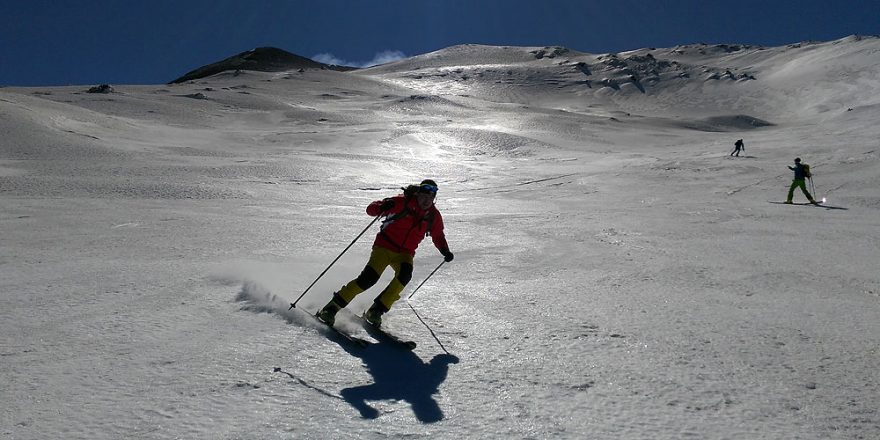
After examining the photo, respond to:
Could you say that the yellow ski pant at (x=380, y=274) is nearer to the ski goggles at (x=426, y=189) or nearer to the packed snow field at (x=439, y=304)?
the packed snow field at (x=439, y=304)

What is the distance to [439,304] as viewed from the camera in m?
5.52

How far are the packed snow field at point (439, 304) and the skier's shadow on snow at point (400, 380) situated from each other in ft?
0.06

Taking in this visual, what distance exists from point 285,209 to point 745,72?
6785 cm

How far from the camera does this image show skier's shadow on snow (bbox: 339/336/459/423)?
11.2ft

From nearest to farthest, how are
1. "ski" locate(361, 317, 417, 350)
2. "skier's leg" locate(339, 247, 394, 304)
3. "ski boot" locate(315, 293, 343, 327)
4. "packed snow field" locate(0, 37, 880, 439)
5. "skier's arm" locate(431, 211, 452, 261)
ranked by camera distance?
"packed snow field" locate(0, 37, 880, 439) → "ski" locate(361, 317, 417, 350) → "ski boot" locate(315, 293, 343, 327) → "skier's leg" locate(339, 247, 394, 304) → "skier's arm" locate(431, 211, 452, 261)

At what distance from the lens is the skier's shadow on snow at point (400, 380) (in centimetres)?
340

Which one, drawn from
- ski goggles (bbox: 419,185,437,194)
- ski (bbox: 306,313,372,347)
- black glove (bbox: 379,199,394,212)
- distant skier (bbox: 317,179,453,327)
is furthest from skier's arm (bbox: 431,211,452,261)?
ski (bbox: 306,313,372,347)

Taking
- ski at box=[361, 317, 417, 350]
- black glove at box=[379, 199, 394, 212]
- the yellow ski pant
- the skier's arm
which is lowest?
ski at box=[361, 317, 417, 350]

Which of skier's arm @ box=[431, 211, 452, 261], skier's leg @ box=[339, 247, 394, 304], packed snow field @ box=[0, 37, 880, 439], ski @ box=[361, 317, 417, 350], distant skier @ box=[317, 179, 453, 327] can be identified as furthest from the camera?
skier's arm @ box=[431, 211, 452, 261]

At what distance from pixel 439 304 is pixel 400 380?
5.63 feet

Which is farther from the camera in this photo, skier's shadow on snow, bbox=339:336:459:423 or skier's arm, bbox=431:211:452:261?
skier's arm, bbox=431:211:452:261

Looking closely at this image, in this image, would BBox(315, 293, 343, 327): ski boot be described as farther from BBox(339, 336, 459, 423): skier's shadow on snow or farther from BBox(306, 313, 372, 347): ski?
BBox(339, 336, 459, 423): skier's shadow on snow

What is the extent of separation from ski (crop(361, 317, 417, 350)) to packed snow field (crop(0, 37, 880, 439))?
2.9 inches

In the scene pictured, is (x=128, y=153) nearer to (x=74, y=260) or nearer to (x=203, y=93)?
(x=74, y=260)
